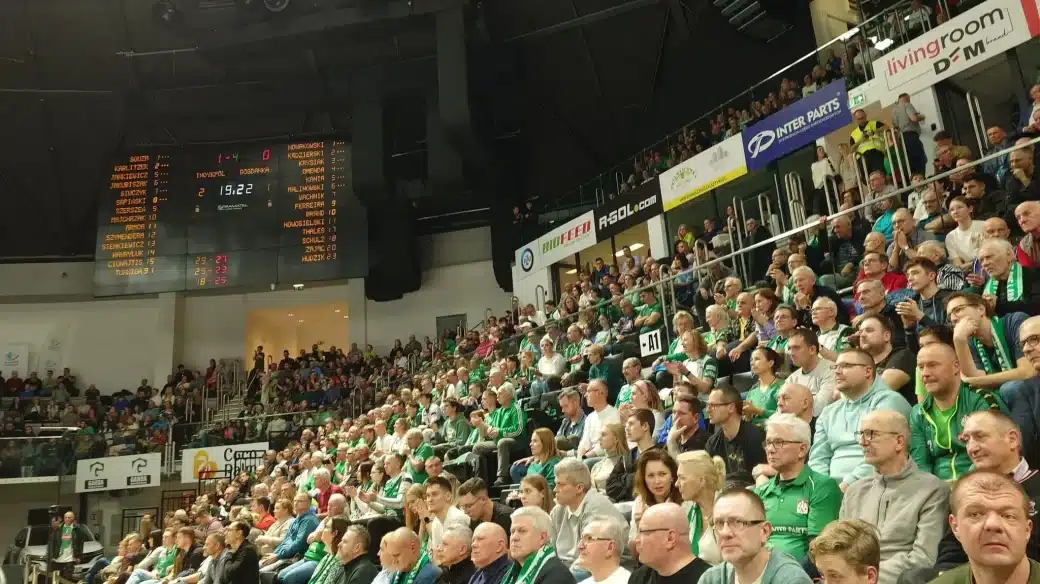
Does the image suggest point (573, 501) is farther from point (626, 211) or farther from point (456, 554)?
point (626, 211)

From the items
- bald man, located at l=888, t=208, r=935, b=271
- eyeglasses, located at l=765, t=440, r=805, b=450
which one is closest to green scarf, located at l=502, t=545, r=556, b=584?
eyeglasses, located at l=765, t=440, r=805, b=450

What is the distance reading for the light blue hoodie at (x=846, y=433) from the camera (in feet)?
10.5

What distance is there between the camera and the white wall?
1803 centimetres

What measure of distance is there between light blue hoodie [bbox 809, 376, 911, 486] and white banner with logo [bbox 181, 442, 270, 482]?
11607mm

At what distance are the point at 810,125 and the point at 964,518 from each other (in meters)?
8.51

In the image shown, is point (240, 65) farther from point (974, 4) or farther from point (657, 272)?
point (974, 4)

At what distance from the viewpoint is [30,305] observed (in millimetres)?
18531

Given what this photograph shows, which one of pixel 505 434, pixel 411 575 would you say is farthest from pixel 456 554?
pixel 505 434

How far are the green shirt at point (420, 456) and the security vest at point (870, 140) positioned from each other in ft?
17.9

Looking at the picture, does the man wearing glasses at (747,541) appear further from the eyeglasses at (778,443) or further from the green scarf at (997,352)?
the green scarf at (997,352)

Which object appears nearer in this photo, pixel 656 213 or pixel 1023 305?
pixel 1023 305

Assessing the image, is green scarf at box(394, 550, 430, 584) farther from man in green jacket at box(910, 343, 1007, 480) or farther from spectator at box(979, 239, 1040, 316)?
spectator at box(979, 239, 1040, 316)

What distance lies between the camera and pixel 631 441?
4.54 meters

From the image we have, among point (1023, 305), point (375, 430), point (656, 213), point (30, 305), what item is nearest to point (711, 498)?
point (1023, 305)
